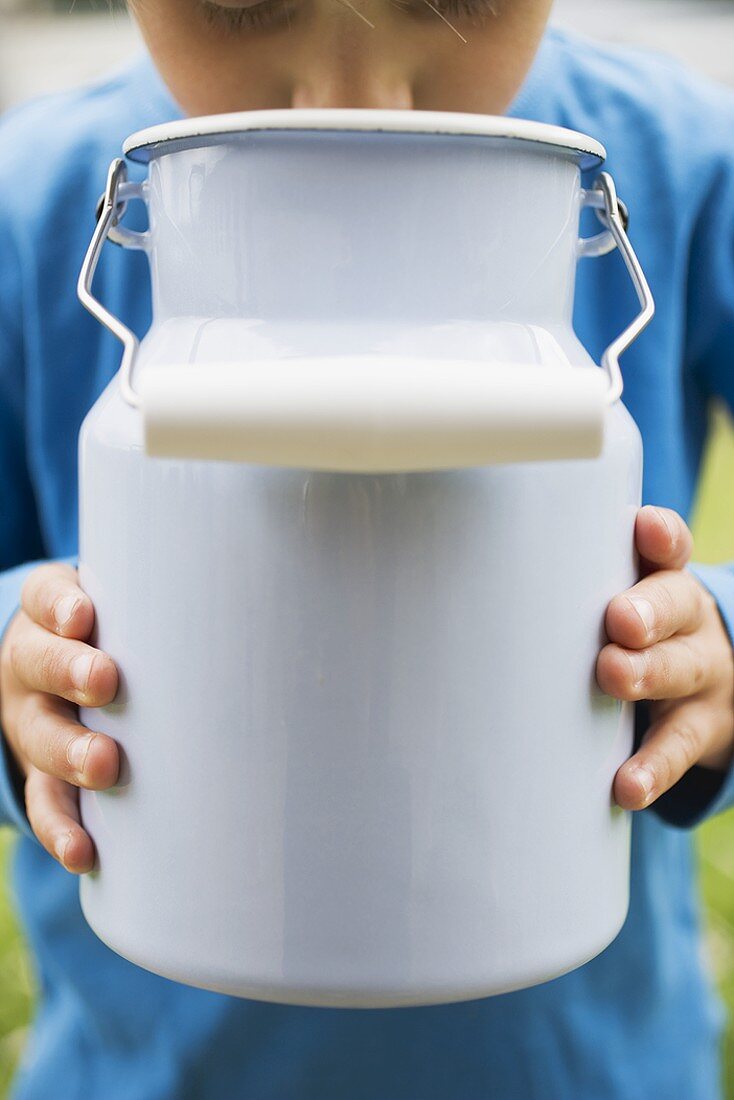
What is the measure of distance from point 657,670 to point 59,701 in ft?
0.91

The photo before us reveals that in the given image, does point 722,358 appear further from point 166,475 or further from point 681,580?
point 166,475

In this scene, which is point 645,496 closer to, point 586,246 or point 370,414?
point 586,246

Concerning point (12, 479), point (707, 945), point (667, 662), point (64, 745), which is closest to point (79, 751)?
point (64, 745)

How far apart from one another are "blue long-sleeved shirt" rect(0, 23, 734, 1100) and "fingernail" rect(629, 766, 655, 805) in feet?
0.90

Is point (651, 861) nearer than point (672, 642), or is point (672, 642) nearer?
point (672, 642)

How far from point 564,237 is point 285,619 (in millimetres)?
186

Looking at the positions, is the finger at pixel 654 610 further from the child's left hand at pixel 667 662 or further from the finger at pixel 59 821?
the finger at pixel 59 821

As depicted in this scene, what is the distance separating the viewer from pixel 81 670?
1.55ft

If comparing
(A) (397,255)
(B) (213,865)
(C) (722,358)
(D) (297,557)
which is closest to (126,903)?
(B) (213,865)

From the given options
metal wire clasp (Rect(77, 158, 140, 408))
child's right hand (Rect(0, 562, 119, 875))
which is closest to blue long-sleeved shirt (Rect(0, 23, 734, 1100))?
child's right hand (Rect(0, 562, 119, 875))

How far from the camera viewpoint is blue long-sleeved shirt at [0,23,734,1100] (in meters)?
0.73

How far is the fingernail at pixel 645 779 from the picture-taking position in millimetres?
489

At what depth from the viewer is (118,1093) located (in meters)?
0.77

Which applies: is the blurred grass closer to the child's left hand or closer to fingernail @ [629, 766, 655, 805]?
the child's left hand
